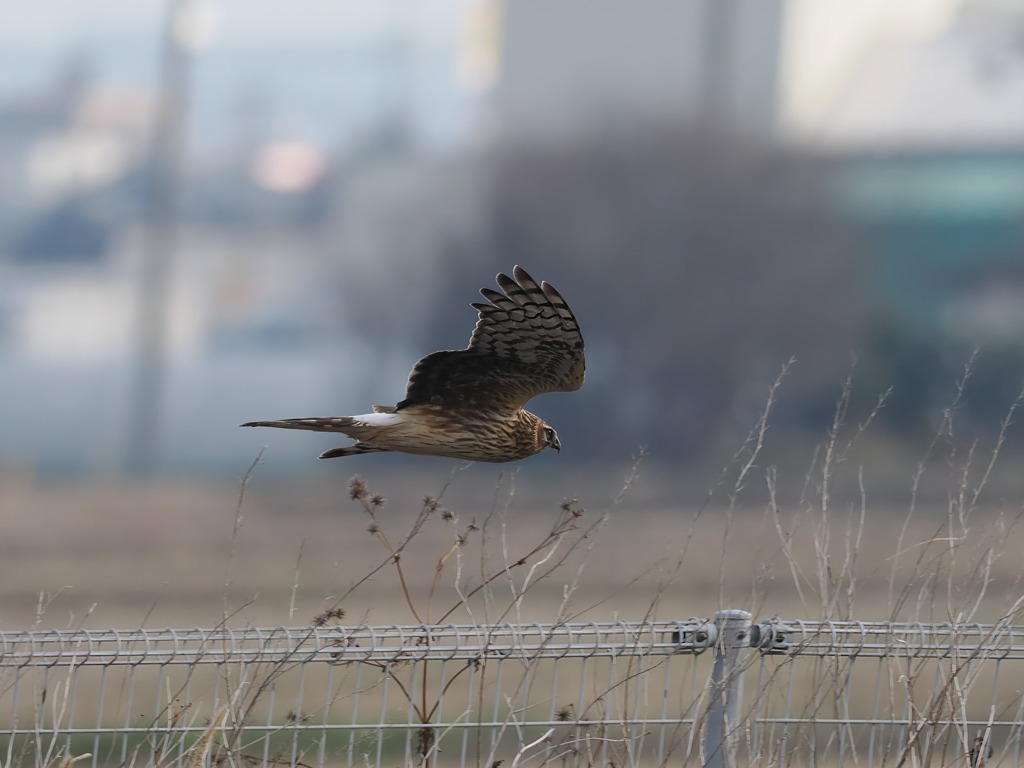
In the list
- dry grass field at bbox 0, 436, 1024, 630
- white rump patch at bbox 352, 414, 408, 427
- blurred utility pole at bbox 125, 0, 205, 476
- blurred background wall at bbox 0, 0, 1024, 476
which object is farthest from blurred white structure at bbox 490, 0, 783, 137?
white rump patch at bbox 352, 414, 408, 427

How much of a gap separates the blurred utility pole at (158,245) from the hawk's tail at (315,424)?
131ft

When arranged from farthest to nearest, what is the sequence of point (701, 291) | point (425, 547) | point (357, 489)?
1. point (701, 291)
2. point (425, 547)
3. point (357, 489)

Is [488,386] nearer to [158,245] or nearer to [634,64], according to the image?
[158,245]

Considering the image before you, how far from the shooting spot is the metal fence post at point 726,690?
452 cm

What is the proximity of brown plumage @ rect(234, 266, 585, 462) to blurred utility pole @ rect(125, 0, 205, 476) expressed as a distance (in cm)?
3956

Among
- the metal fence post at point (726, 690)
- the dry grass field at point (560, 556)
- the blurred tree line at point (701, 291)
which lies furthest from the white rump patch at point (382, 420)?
the blurred tree line at point (701, 291)

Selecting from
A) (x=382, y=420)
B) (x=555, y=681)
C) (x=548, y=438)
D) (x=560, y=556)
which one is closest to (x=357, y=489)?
(x=555, y=681)

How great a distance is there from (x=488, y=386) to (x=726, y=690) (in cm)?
230

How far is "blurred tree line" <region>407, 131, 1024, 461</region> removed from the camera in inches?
1603

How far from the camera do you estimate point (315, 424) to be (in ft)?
19.5

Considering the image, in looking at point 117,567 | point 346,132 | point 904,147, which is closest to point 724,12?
point 904,147

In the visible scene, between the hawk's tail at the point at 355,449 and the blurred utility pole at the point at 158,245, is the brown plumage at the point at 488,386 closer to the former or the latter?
the hawk's tail at the point at 355,449

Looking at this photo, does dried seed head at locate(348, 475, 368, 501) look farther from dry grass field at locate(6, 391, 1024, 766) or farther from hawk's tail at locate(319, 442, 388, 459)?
hawk's tail at locate(319, 442, 388, 459)

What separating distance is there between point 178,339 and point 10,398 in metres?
5.50
